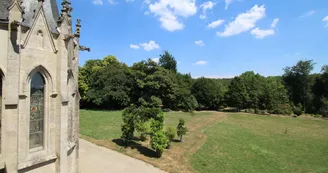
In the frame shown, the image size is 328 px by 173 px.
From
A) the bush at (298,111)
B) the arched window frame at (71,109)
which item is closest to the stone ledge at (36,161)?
the arched window frame at (71,109)

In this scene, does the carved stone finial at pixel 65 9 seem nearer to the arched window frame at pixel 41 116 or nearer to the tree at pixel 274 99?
the arched window frame at pixel 41 116

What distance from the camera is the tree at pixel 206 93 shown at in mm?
53781

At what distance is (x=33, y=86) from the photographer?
7664 mm

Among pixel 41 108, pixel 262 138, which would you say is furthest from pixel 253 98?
pixel 41 108

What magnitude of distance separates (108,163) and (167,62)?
162ft

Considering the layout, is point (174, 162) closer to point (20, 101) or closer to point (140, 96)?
point (20, 101)

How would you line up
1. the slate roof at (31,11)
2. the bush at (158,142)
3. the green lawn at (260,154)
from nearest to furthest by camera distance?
the slate roof at (31,11) < the green lawn at (260,154) < the bush at (158,142)

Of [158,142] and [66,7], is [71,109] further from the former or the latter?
[158,142]

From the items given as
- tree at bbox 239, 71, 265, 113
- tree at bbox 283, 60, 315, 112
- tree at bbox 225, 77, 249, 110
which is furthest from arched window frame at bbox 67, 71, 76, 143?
tree at bbox 283, 60, 315, 112

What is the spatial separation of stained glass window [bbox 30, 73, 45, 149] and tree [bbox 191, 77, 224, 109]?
48.4 m

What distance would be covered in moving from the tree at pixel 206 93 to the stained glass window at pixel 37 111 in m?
48.4

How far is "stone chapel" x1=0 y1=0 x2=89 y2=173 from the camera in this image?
6625 millimetres

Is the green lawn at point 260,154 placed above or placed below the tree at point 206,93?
below

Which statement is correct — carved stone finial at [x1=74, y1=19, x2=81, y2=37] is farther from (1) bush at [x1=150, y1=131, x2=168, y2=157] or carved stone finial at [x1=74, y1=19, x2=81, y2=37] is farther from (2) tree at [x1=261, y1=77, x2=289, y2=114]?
(2) tree at [x1=261, y1=77, x2=289, y2=114]
